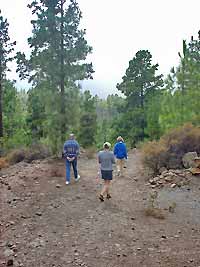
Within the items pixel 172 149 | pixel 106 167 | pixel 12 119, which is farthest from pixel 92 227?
pixel 12 119

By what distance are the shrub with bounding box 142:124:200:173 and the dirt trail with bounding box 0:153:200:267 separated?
2.28 metres

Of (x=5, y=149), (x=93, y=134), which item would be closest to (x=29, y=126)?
(x=93, y=134)

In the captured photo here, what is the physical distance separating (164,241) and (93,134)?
36.5 metres

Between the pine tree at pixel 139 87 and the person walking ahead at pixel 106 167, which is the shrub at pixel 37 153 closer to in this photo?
the person walking ahead at pixel 106 167

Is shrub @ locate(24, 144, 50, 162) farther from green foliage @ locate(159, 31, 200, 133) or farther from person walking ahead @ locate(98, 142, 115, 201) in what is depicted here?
person walking ahead @ locate(98, 142, 115, 201)

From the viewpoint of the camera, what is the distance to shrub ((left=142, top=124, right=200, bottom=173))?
1677 cm

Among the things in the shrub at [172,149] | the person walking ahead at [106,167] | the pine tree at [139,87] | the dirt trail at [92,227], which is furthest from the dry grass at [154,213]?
the pine tree at [139,87]

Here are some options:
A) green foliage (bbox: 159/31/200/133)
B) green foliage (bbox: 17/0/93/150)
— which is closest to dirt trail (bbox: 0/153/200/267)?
green foliage (bbox: 17/0/93/150)

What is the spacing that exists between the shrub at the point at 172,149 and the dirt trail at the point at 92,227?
2.28 meters

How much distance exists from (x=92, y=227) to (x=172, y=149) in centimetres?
848

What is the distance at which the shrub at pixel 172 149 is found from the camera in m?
16.8

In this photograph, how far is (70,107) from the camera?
→ 21.7 metres

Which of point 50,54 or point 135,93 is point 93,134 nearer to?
point 135,93

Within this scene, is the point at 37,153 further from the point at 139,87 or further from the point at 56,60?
the point at 139,87
